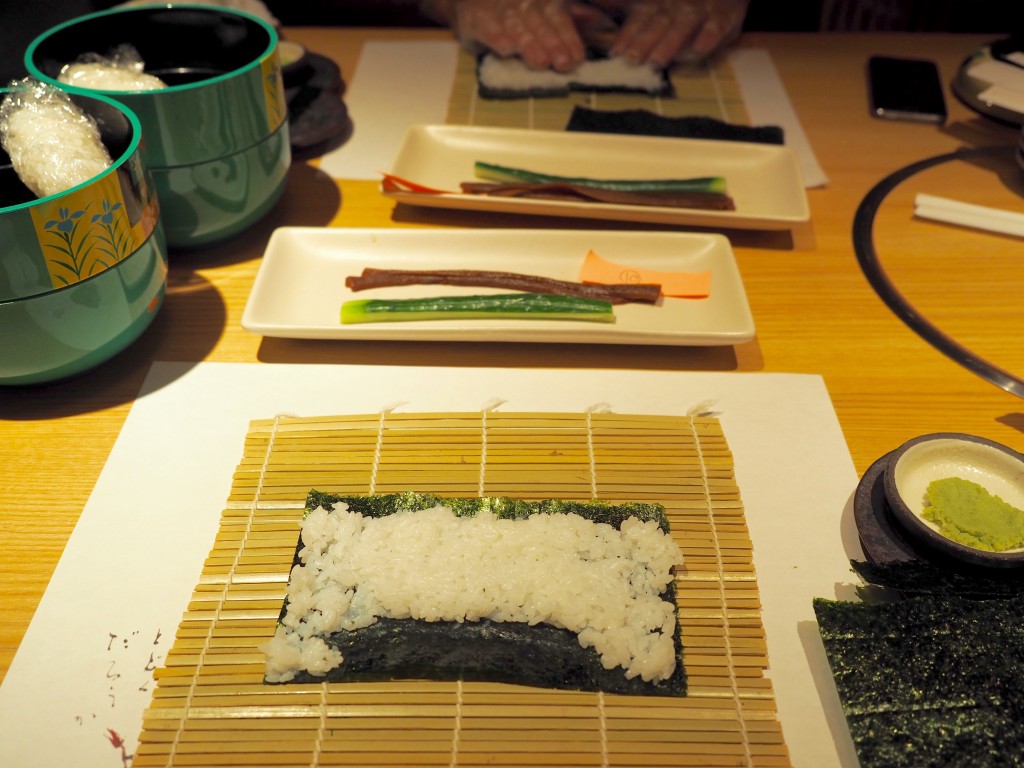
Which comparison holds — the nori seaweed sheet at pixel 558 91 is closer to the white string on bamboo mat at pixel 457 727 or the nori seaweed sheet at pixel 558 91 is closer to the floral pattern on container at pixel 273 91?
the floral pattern on container at pixel 273 91

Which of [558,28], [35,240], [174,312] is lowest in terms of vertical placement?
[174,312]

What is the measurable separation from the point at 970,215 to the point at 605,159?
0.72m

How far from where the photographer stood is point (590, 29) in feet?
7.11

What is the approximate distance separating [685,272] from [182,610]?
3.09 feet

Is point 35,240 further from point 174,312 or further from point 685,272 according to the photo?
point 685,272

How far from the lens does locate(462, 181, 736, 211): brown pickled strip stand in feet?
5.04

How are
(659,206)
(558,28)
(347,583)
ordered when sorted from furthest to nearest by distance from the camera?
1. (558,28)
2. (659,206)
3. (347,583)

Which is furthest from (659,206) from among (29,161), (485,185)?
(29,161)

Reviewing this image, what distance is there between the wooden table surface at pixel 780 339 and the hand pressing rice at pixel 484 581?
0.32 m

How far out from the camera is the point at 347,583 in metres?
0.88

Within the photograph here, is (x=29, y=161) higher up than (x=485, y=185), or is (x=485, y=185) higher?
(x=29, y=161)

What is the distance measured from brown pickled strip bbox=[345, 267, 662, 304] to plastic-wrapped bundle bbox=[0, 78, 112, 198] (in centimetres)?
43

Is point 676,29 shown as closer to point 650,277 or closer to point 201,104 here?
point 650,277

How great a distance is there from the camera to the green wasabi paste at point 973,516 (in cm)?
89
